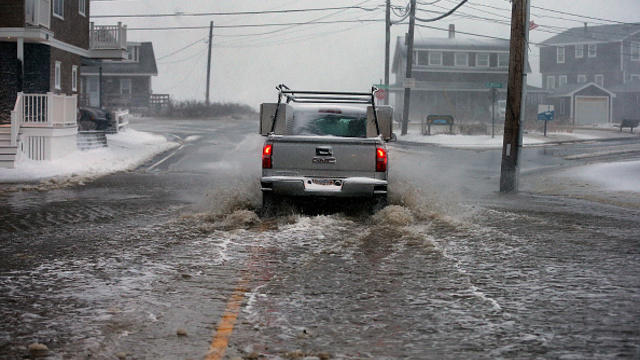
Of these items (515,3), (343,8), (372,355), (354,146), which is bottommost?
(372,355)

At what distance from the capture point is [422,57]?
74062 millimetres

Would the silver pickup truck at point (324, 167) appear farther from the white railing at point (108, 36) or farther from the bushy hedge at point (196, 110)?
the bushy hedge at point (196, 110)

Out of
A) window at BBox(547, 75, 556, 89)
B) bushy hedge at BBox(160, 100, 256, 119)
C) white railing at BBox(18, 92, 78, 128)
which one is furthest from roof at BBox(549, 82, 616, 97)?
white railing at BBox(18, 92, 78, 128)

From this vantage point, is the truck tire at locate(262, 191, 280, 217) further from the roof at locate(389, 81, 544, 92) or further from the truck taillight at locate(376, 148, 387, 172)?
the roof at locate(389, 81, 544, 92)

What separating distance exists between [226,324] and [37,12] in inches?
989

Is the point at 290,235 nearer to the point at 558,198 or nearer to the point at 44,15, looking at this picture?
the point at 558,198

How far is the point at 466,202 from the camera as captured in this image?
15648 mm

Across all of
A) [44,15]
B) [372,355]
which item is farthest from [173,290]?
[44,15]

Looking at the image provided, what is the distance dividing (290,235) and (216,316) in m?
4.37

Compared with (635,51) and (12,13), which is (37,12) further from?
(635,51)

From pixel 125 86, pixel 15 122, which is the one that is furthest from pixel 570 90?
pixel 15 122

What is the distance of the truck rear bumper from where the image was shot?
38.4 ft

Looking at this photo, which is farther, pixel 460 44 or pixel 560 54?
pixel 560 54

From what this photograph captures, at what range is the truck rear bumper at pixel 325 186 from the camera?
11703 mm
